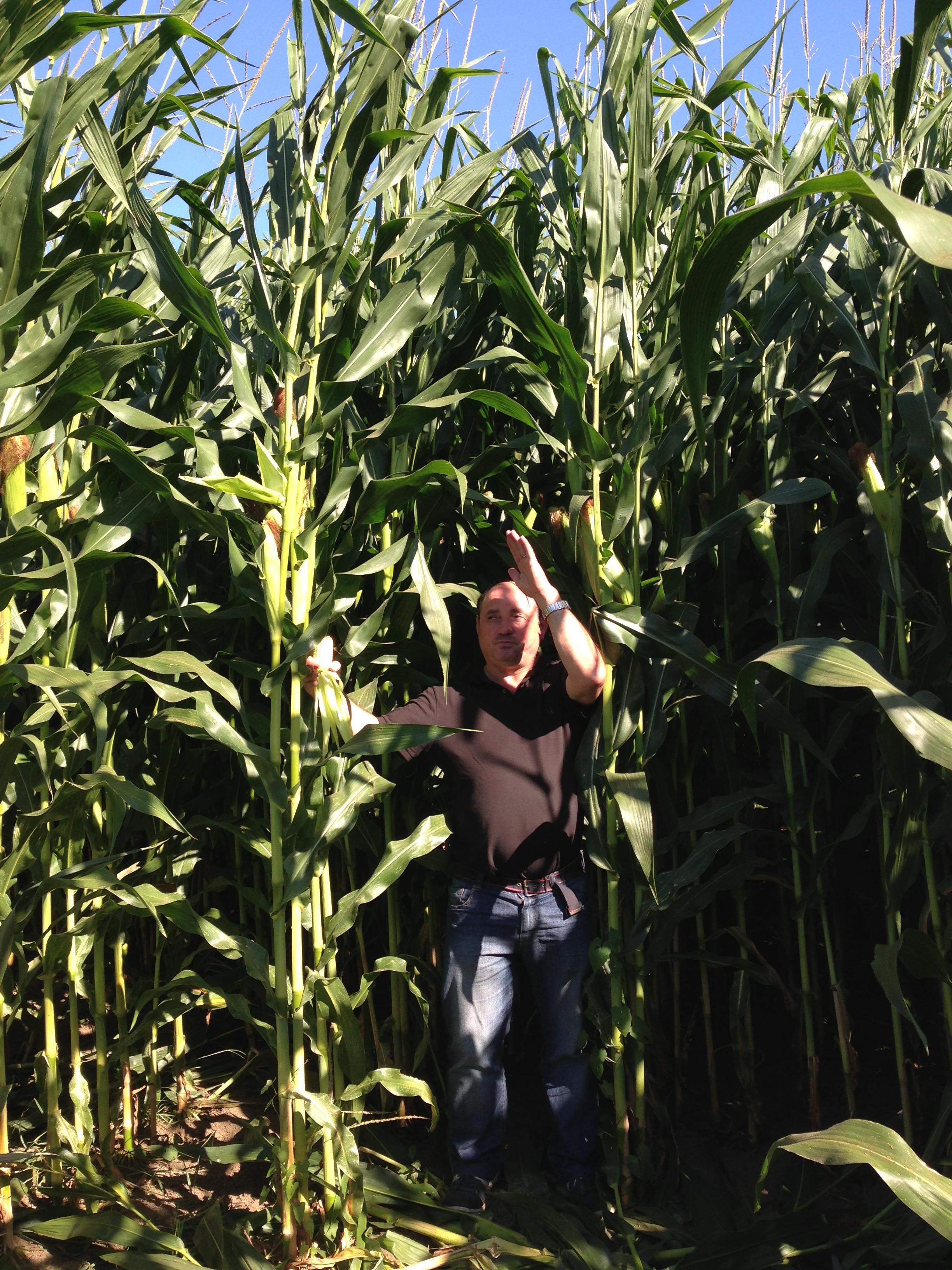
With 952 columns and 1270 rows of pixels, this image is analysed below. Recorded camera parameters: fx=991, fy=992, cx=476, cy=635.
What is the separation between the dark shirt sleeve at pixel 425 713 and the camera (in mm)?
2816

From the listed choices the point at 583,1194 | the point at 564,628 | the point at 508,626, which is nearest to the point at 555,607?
the point at 564,628

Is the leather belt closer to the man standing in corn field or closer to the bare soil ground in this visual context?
the man standing in corn field

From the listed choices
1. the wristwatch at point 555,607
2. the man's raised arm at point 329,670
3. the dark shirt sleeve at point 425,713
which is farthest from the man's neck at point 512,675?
the man's raised arm at point 329,670

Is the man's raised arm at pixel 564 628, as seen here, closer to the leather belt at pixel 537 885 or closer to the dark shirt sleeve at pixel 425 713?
the dark shirt sleeve at pixel 425 713

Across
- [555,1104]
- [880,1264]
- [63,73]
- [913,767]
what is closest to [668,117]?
[63,73]

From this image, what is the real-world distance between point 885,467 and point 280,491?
1556mm

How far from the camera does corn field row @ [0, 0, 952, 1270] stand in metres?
2.36

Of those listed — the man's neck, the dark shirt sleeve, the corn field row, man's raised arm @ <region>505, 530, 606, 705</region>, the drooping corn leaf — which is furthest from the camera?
the man's neck

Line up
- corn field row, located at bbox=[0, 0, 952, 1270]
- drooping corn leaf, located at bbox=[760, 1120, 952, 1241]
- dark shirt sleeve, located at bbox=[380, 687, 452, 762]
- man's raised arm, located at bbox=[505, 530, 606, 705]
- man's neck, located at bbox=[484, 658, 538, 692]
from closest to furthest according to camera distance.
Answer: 1. drooping corn leaf, located at bbox=[760, 1120, 952, 1241]
2. corn field row, located at bbox=[0, 0, 952, 1270]
3. man's raised arm, located at bbox=[505, 530, 606, 705]
4. dark shirt sleeve, located at bbox=[380, 687, 452, 762]
5. man's neck, located at bbox=[484, 658, 538, 692]

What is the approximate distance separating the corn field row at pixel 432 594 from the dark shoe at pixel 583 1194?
0.32 feet

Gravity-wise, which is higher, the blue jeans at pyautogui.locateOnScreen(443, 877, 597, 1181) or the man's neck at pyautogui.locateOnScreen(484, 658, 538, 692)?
the man's neck at pyautogui.locateOnScreen(484, 658, 538, 692)

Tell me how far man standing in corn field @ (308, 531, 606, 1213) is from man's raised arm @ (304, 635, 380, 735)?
0.50 ft

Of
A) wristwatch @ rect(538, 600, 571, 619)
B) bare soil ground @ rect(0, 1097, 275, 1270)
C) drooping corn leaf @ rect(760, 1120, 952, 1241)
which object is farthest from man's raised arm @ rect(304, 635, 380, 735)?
drooping corn leaf @ rect(760, 1120, 952, 1241)

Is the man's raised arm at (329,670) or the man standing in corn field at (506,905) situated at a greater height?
the man's raised arm at (329,670)
